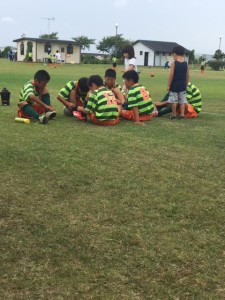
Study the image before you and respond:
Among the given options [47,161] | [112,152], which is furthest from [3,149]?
[112,152]

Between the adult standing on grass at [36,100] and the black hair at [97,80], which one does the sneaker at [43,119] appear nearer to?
the adult standing on grass at [36,100]

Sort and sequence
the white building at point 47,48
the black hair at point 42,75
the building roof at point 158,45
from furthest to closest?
the building roof at point 158,45 < the white building at point 47,48 < the black hair at point 42,75

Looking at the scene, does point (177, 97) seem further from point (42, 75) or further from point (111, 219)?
point (111, 219)

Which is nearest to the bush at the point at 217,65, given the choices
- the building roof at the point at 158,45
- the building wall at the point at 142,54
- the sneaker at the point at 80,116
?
the building roof at the point at 158,45

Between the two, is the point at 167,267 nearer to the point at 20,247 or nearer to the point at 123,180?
the point at 20,247

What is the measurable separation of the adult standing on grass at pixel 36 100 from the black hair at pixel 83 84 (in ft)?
2.27

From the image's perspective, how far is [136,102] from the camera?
7551 mm

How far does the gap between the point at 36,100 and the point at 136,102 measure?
1868 mm

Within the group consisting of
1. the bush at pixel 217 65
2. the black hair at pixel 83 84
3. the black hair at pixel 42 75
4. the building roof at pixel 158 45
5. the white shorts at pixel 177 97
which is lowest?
the white shorts at pixel 177 97

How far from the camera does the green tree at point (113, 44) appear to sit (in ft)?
248

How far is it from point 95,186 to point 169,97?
4.92m

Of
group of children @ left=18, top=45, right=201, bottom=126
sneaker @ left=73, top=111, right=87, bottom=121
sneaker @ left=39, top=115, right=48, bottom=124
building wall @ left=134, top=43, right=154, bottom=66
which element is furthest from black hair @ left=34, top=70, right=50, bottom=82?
building wall @ left=134, top=43, right=154, bottom=66

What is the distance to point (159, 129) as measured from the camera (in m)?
7.08

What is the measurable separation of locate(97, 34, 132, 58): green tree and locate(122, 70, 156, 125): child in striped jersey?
227ft
